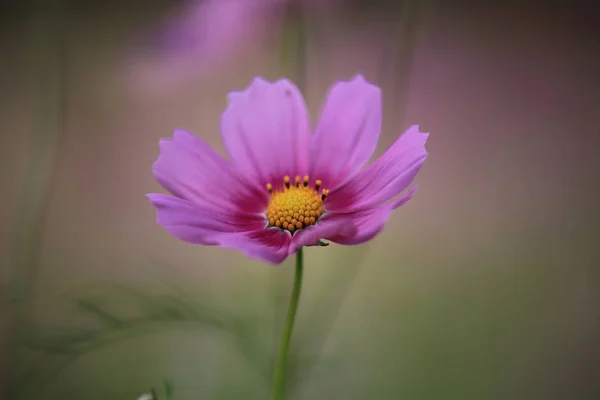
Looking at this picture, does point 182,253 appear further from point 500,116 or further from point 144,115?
point 500,116

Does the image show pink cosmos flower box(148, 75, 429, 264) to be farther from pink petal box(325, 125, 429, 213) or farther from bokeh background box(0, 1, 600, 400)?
bokeh background box(0, 1, 600, 400)

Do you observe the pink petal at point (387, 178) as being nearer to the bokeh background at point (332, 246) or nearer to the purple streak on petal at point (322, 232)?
the purple streak on petal at point (322, 232)

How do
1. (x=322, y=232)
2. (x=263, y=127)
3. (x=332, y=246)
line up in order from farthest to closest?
1. (x=332, y=246)
2. (x=263, y=127)
3. (x=322, y=232)

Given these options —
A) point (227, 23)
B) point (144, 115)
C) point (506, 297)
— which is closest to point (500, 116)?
point (506, 297)

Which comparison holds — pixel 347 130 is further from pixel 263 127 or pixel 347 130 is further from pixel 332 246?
pixel 332 246

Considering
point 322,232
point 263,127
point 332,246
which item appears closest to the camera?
point 322,232

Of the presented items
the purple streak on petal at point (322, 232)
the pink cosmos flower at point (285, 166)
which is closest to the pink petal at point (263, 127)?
the pink cosmos flower at point (285, 166)

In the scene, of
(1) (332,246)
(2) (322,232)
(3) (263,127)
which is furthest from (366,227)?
(1) (332,246)

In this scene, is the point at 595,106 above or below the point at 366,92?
above
